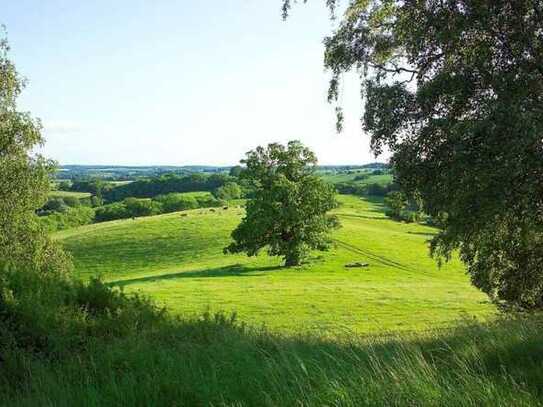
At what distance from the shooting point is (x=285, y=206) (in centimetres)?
5934

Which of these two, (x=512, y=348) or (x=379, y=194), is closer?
(x=512, y=348)

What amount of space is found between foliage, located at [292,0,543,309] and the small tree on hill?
135ft

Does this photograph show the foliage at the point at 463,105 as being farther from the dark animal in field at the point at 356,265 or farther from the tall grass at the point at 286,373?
the dark animal in field at the point at 356,265

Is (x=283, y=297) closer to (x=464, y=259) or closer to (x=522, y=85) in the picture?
(x=464, y=259)

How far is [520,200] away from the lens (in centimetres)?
1364

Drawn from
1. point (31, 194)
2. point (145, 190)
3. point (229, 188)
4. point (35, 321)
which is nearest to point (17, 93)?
point (31, 194)

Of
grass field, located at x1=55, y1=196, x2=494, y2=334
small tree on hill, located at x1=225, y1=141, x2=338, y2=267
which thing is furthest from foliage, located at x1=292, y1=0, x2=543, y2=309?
small tree on hill, located at x1=225, y1=141, x2=338, y2=267

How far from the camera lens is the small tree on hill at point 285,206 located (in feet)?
194

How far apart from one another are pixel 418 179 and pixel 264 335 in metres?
7.72

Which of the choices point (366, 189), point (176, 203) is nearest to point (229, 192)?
point (176, 203)

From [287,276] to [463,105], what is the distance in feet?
150

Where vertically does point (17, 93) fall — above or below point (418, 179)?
above

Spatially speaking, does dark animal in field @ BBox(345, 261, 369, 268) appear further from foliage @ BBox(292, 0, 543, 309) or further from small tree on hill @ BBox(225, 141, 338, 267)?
foliage @ BBox(292, 0, 543, 309)

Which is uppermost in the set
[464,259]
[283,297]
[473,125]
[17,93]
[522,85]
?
[17,93]
